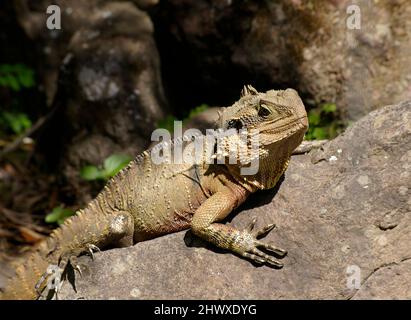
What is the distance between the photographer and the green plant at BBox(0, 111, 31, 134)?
11469 millimetres

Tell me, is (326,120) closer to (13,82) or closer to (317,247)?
(317,247)

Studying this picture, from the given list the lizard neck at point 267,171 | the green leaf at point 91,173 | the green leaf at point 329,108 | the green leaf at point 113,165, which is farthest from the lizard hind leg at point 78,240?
the green leaf at point 329,108

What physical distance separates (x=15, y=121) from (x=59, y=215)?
143 inches

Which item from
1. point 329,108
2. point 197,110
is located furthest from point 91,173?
point 329,108

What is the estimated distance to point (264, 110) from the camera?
17.6 ft

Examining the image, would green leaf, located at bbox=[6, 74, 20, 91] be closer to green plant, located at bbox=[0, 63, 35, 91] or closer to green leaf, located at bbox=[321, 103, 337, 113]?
green plant, located at bbox=[0, 63, 35, 91]

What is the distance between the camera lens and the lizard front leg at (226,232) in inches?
208

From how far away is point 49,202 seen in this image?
9562 millimetres

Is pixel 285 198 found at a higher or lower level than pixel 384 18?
lower

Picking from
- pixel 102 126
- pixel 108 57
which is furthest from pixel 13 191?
pixel 108 57

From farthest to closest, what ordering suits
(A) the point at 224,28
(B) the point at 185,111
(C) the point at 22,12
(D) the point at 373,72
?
(C) the point at 22,12 < (B) the point at 185,111 < (A) the point at 224,28 < (D) the point at 373,72

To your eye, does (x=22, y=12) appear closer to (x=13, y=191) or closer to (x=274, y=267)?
(x=13, y=191)

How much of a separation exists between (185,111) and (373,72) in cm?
297

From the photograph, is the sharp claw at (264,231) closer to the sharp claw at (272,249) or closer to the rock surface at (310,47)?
the sharp claw at (272,249)
